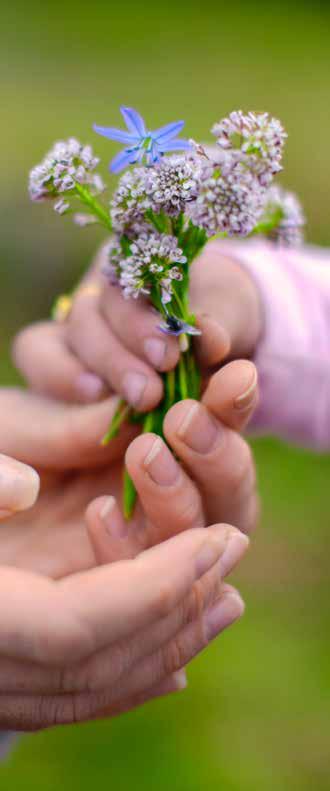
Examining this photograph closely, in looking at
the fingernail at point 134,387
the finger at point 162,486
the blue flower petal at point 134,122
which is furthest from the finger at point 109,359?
the blue flower petal at point 134,122

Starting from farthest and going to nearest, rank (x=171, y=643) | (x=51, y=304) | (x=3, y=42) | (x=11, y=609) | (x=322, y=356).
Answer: (x=3, y=42)
(x=51, y=304)
(x=322, y=356)
(x=171, y=643)
(x=11, y=609)

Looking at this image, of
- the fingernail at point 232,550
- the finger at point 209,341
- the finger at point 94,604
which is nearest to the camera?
the finger at point 94,604

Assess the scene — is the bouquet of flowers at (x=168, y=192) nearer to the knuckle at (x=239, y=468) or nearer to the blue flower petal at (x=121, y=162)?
the blue flower petal at (x=121, y=162)

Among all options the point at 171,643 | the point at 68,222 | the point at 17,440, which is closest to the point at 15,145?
the point at 68,222

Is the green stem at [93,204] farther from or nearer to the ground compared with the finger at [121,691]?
farther from the ground

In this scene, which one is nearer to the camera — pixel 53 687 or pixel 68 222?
pixel 53 687

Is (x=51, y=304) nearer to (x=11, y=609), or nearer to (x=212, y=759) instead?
(x=212, y=759)

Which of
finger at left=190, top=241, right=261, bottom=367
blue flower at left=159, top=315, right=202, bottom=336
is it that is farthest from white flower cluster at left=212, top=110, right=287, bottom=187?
finger at left=190, top=241, right=261, bottom=367
